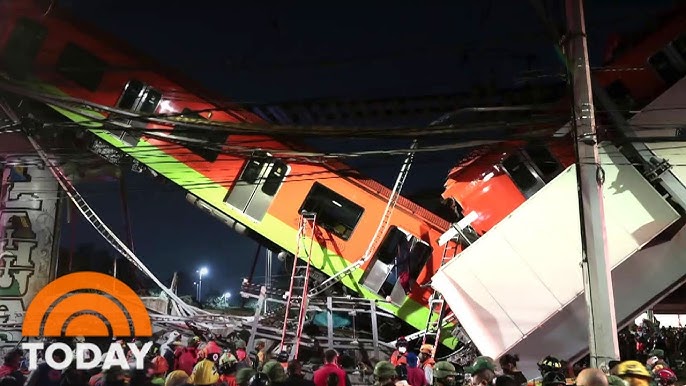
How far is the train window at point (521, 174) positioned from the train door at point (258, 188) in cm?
514

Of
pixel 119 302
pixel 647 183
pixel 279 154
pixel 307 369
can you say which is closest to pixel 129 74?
pixel 279 154

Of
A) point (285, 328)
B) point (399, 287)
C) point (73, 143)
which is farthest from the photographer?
point (73, 143)

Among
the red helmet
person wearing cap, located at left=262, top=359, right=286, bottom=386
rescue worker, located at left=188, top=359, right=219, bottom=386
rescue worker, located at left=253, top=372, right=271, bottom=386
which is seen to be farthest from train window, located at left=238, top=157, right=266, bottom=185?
the red helmet

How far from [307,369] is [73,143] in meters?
8.74

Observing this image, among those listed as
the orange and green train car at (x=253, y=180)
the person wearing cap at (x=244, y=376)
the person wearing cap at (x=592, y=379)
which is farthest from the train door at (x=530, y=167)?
the person wearing cap at (x=592, y=379)

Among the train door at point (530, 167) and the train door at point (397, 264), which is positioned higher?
the train door at point (530, 167)

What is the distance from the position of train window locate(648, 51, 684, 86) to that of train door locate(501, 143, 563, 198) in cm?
271

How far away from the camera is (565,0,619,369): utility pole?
268 inches

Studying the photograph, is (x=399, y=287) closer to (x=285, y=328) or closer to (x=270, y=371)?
(x=285, y=328)

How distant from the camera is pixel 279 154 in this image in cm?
1227

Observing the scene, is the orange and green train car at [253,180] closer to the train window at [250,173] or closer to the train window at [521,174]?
the train window at [250,173]

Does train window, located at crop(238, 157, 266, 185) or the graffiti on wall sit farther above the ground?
train window, located at crop(238, 157, 266, 185)

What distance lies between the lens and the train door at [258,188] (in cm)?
1350

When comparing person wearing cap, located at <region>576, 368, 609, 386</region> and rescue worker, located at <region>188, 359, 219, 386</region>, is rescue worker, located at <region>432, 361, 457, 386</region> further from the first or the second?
rescue worker, located at <region>188, 359, 219, 386</region>
